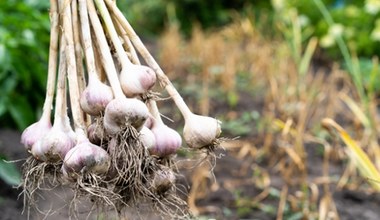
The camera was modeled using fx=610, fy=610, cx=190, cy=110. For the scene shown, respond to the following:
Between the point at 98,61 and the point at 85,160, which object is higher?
the point at 98,61

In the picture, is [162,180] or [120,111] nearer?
[120,111]

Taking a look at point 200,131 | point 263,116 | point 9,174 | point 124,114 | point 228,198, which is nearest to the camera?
point 124,114

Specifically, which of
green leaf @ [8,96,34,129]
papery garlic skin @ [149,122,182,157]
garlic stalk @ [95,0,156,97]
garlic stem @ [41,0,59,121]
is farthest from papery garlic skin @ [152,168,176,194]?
green leaf @ [8,96,34,129]

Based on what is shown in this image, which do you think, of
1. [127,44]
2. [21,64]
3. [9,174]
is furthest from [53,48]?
[21,64]

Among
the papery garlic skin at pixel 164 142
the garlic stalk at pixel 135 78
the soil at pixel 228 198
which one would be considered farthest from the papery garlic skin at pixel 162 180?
the soil at pixel 228 198

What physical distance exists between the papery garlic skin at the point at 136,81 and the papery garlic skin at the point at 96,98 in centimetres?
3

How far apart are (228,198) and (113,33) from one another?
5.09 ft

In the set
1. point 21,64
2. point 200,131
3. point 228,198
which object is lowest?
point 228,198

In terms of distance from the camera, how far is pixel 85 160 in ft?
3.76

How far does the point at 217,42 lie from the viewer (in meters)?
5.90

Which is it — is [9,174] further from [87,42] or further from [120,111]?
[120,111]

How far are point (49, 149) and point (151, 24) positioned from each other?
28.3ft

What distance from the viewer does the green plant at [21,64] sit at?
269 cm

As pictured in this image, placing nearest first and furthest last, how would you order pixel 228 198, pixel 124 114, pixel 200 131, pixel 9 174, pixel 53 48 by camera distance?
pixel 124 114 < pixel 200 131 < pixel 53 48 < pixel 9 174 < pixel 228 198
